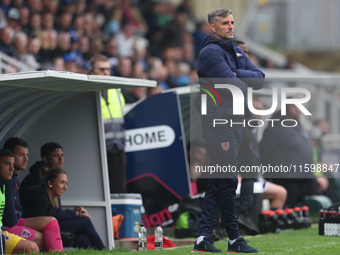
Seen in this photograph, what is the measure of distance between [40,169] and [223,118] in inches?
102

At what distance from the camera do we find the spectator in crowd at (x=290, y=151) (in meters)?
12.4

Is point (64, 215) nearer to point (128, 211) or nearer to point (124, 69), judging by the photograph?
point (128, 211)

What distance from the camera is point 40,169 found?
966 centimetres

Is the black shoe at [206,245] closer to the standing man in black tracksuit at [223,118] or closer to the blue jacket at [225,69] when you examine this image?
the standing man in black tracksuit at [223,118]

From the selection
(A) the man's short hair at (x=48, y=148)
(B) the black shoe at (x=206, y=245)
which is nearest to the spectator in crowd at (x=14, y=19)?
(A) the man's short hair at (x=48, y=148)

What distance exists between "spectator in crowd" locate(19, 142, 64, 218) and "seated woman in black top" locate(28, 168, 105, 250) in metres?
0.11

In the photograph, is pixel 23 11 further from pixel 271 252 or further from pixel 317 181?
pixel 271 252

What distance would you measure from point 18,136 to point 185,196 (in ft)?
9.60

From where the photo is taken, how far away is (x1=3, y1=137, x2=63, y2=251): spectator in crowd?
27.8ft

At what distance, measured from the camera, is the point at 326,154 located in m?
17.7

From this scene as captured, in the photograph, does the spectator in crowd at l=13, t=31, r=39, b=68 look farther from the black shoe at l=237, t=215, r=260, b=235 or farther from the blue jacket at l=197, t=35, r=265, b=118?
the blue jacket at l=197, t=35, r=265, b=118

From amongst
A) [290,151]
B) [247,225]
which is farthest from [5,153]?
[290,151]

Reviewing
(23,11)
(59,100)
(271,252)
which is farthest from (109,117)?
(23,11)

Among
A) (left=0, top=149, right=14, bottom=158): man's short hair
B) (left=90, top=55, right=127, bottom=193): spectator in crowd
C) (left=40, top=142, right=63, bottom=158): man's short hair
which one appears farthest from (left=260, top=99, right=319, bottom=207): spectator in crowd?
(left=0, top=149, right=14, bottom=158): man's short hair
